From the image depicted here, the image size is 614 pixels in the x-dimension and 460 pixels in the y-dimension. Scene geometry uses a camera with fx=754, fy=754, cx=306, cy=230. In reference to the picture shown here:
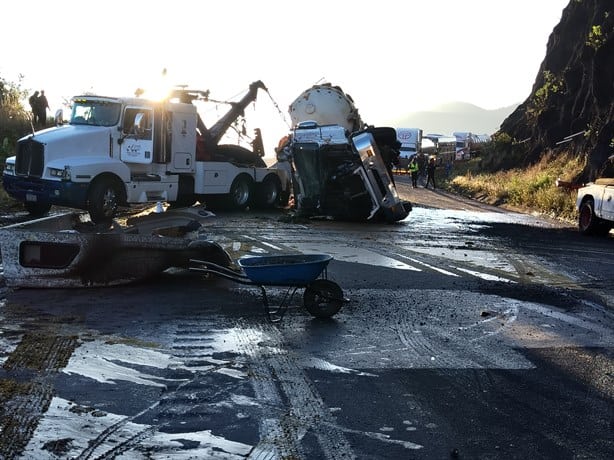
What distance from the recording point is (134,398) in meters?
5.40

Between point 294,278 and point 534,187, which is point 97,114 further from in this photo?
point 534,187

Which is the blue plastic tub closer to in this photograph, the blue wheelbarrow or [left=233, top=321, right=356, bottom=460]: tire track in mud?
the blue wheelbarrow

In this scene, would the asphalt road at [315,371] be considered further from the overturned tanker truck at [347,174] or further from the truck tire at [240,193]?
the truck tire at [240,193]

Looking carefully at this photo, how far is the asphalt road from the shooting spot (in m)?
4.76

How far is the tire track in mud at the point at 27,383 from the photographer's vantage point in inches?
183

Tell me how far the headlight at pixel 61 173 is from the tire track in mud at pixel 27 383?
1011 centimetres

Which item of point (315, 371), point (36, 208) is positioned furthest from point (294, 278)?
point (36, 208)

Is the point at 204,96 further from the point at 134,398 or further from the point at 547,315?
the point at 134,398

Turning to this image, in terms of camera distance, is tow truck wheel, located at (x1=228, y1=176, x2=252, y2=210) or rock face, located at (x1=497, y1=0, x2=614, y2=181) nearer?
tow truck wheel, located at (x1=228, y1=176, x2=252, y2=210)

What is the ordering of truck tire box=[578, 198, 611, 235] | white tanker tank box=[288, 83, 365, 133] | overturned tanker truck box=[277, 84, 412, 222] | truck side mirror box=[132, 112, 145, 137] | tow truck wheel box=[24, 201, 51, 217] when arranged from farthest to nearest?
white tanker tank box=[288, 83, 365, 133] → overturned tanker truck box=[277, 84, 412, 222] → truck tire box=[578, 198, 611, 235] → tow truck wheel box=[24, 201, 51, 217] → truck side mirror box=[132, 112, 145, 137]

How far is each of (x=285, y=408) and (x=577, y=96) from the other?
34280 mm

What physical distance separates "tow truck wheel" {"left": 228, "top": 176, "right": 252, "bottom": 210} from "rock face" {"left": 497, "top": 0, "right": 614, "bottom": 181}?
11696 mm

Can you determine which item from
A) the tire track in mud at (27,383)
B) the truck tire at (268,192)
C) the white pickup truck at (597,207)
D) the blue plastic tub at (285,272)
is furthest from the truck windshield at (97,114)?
the white pickup truck at (597,207)

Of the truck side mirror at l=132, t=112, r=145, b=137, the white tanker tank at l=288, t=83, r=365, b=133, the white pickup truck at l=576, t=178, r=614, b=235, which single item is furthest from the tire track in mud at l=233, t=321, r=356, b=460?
the white tanker tank at l=288, t=83, r=365, b=133
